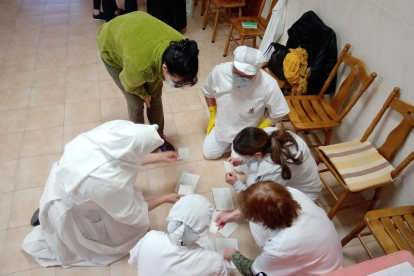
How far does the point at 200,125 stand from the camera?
278cm

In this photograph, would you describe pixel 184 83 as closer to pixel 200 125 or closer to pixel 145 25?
pixel 145 25

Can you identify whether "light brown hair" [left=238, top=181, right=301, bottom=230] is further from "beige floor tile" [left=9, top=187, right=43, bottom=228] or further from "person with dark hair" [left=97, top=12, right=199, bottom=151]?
"beige floor tile" [left=9, top=187, right=43, bottom=228]

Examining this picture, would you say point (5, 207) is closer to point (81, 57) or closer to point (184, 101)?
point (184, 101)

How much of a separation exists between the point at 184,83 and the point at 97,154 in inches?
24.8

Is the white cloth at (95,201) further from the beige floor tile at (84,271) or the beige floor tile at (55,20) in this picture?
the beige floor tile at (55,20)

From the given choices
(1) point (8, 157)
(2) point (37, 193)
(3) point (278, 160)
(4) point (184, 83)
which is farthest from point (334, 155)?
(1) point (8, 157)

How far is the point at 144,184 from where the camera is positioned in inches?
90.4

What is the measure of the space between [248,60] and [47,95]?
210 cm

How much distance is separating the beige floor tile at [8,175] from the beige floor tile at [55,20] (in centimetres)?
226

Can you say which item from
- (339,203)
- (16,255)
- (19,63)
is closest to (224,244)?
(339,203)

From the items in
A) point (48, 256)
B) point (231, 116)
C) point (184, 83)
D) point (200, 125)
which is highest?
point (184, 83)

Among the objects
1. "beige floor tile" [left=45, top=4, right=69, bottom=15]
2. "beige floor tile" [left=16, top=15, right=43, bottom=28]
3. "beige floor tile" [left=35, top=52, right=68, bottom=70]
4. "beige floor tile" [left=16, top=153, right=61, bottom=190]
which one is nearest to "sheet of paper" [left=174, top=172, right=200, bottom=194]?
"beige floor tile" [left=16, top=153, right=61, bottom=190]

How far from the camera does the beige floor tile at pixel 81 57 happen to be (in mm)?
3321

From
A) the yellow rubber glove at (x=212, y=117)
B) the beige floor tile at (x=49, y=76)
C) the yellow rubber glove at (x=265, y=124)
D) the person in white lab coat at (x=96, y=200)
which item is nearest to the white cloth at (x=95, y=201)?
the person in white lab coat at (x=96, y=200)
